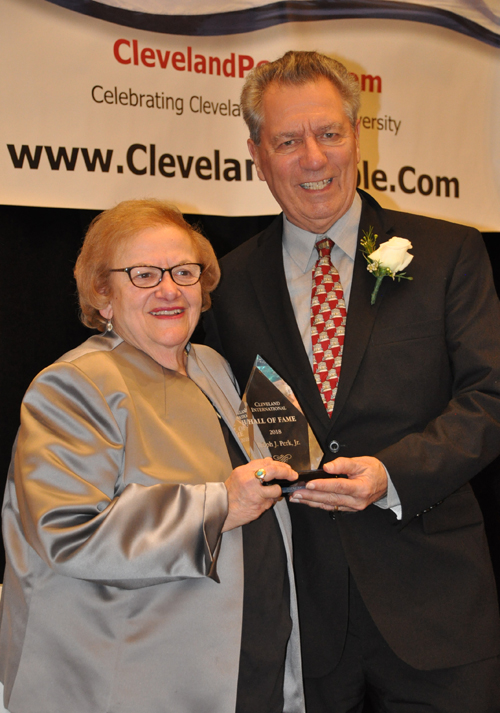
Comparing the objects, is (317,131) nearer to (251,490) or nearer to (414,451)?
(414,451)

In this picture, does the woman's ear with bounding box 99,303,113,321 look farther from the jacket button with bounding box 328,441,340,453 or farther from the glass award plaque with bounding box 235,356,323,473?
the jacket button with bounding box 328,441,340,453

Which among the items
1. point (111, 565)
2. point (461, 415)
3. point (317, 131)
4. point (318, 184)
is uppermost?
point (317, 131)

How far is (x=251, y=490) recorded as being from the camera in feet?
5.43

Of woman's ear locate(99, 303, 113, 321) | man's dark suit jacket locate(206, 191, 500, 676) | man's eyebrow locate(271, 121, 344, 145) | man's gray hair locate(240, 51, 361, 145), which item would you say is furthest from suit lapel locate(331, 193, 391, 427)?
woman's ear locate(99, 303, 113, 321)

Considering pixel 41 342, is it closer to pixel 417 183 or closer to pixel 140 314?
pixel 140 314

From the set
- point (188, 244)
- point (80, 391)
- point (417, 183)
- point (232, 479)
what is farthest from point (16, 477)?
point (417, 183)

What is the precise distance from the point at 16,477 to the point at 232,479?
19.9 inches

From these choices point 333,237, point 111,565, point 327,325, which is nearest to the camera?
point 111,565

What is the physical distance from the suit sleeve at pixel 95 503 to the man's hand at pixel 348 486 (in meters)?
0.23

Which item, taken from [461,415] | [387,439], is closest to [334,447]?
[387,439]

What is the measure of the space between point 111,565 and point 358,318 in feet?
3.09

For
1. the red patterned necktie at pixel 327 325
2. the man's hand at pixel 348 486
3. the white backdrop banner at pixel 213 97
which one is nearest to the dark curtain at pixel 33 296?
the white backdrop banner at pixel 213 97

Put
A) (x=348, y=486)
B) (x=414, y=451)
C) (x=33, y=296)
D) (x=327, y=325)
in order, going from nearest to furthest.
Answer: (x=348, y=486) → (x=414, y=451) → (x=327, y=325) → (x=33, y=296)

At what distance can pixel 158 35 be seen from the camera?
9.84 ft
